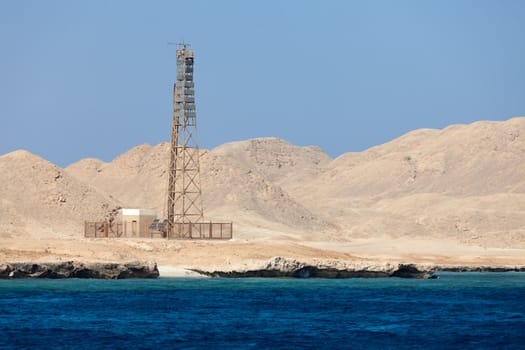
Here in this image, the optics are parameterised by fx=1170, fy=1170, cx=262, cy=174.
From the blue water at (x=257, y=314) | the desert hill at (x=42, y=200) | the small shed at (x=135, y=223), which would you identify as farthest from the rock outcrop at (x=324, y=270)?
the desert hill at (x=42, y=200)

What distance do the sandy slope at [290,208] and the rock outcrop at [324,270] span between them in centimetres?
112

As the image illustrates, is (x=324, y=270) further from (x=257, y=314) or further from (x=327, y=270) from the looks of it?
(x=257, y=314)

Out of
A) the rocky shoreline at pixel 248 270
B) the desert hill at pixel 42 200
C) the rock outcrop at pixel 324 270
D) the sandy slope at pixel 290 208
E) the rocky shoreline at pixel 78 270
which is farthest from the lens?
the desert hill at pixel 42 200

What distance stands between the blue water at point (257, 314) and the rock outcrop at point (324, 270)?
131cm

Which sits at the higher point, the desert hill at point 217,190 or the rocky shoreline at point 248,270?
the desert hill at point 217,190

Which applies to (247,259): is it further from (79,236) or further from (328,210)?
(328,210)

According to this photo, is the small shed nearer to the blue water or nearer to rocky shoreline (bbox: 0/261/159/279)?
rocky shoreline (bbox: 0/261/159/279)

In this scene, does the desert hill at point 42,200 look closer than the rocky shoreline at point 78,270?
No

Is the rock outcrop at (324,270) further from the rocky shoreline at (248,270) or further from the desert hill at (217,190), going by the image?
the desert hill at (217,190)

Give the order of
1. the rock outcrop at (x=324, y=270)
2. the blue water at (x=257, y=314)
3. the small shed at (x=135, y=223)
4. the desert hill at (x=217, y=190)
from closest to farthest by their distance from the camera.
Answer: the blue water at (x=257, y=314), the rock outcrop at (x=324, y=270), the small shed at (x=135, y=223), the desert hill at (x=217, y=190)

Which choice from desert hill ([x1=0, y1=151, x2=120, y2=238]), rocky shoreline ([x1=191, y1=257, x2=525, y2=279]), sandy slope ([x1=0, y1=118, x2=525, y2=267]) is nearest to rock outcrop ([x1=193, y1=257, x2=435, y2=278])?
rocky shoreline ([x1=191, y1=257, x2=525, y2=279])

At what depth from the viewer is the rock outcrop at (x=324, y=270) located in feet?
203

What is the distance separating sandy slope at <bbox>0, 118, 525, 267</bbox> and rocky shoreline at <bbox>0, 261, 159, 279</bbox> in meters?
2.51

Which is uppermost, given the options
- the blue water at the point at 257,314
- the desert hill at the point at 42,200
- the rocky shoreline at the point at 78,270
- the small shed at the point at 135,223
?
the desert hill at the point at 42,200
